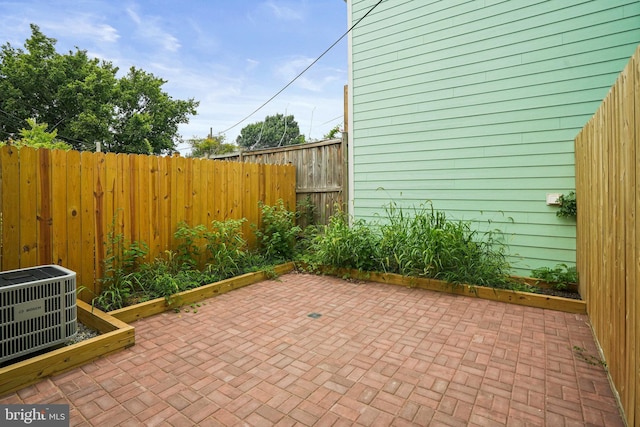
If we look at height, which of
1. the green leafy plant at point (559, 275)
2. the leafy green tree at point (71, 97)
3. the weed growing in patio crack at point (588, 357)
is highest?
the leafy green tree at point (71, 97)

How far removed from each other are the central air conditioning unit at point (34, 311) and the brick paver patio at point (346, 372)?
310mm

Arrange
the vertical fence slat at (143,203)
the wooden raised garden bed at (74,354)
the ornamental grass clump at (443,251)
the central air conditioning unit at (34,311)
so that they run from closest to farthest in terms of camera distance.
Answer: the wooden raised garden bed at (74,354), the central air conditioning unit at (34,311), the vertical fence slat at (143,203), the ornamental grass clump at (443,251)

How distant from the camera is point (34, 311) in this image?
6.88 feet

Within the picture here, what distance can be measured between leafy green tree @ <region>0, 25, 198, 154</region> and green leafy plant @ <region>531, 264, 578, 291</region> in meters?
17.7

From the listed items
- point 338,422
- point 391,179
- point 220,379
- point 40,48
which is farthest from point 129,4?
point 40,48

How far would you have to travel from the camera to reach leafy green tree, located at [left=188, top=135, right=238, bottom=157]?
22344mm

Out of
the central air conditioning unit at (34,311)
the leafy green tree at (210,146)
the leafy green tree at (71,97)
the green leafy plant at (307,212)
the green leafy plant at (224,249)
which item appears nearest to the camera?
the central air conditioning unit at (34,311)

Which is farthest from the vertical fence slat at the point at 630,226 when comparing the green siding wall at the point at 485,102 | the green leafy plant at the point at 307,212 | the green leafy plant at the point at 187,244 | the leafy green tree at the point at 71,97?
the leafy green tree at the point at 71,97

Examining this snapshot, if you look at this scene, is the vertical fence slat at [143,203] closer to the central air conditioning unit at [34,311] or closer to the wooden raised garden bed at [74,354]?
the wooden raised garden bed at [74,354]

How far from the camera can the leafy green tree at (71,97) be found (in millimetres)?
17719

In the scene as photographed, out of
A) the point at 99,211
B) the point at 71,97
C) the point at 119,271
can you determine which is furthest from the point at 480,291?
the point at 71,97

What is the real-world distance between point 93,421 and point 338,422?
4.16 ft

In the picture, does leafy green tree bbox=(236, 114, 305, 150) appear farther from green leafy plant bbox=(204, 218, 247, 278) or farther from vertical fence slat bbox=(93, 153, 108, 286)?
vertical fence slat bbox=(93, 153, 108, 286)

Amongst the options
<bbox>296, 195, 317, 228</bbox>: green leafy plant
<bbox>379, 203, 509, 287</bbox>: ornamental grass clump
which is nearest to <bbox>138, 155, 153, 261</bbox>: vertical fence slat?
<bbox>296, 195, 317, 228</bbox>: green leafy plant
